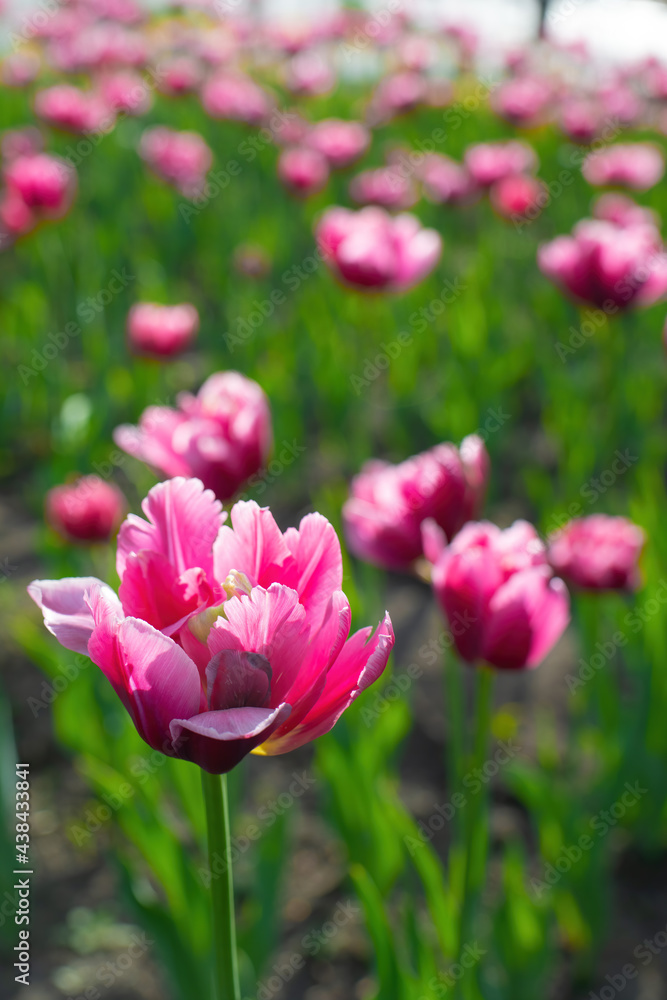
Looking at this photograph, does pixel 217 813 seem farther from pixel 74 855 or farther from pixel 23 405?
pixel 23 405

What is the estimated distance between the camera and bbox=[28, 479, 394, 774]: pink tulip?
551mm

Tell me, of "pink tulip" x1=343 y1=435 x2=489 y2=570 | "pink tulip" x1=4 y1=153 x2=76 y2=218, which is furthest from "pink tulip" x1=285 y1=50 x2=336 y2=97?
"pink tulip" x1=343 y1=435 x2=489 y2=570

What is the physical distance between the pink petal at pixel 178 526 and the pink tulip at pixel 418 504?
1.51 ft

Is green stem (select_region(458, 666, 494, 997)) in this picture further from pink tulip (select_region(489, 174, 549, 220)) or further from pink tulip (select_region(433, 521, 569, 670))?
pink tulip (select_region(489, 174, 549, 220))

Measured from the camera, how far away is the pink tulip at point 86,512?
163 centimetres

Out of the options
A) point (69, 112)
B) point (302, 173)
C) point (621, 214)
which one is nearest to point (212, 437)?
point (621, 214)

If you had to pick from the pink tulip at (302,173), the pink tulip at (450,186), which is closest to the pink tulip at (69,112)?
the pink tulip at (302,173)

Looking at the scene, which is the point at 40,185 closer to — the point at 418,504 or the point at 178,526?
the point at 418,504

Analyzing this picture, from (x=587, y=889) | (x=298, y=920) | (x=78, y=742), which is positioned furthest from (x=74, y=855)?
(x=587, y=889)

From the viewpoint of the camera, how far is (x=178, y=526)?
2.07ft

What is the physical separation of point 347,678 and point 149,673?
12 cm

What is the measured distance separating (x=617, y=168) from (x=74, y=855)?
3.15m

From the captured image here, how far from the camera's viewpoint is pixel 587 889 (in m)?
1.40

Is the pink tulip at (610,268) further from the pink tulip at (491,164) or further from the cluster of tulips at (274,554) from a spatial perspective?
the pink tulip at (491,164)
